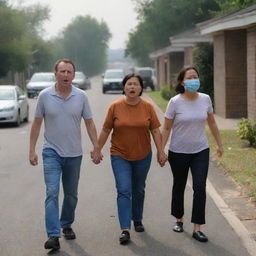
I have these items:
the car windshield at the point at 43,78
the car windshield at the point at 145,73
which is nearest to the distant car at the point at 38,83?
the car windshield at the point at 43,78

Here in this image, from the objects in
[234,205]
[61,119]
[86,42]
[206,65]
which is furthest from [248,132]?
[86,42]

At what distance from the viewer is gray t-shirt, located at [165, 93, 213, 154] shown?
21.5 ft

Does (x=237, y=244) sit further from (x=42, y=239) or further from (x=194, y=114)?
(x=42, y=239)

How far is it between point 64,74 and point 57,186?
43.4 inches

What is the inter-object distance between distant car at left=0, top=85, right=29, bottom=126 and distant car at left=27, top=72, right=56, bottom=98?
58.6ft

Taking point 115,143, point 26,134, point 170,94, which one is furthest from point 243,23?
point 170,94

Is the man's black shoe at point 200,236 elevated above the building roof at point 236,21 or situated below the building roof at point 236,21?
below

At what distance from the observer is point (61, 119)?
20.7 ft

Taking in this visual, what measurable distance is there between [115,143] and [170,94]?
986 inches

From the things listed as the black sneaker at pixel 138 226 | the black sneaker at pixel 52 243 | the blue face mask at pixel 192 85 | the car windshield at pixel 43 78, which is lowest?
the black sneaker at pixel 138 226

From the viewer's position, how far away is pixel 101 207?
8094mm

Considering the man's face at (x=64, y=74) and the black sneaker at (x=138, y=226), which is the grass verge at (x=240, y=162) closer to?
the black sneaker at (x=138, y=226)

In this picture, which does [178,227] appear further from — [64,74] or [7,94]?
[7,94]

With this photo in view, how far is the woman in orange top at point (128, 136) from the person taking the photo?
6430 mm
